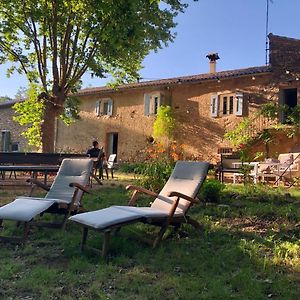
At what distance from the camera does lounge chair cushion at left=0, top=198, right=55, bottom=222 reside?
13.8ft

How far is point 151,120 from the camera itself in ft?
63.5

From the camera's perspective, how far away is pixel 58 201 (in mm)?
4848

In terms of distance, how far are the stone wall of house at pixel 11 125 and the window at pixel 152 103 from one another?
10.3 m

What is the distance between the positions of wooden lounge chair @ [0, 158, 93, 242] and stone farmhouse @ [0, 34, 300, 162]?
11.8 metres

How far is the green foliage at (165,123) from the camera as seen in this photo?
1828cm

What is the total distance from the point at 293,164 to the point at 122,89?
12.1 m

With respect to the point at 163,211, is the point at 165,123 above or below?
above

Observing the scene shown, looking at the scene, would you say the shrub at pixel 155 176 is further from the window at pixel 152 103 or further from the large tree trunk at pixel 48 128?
the window at pixel 152 103

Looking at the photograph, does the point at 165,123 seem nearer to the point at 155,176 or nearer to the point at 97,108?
the point at 97,108

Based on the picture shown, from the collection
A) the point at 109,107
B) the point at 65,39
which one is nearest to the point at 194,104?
the point at 109,107

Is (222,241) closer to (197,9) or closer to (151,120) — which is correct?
(197,9)

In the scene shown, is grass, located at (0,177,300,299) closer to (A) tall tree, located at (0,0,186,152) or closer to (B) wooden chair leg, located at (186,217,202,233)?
(B) wooden chair leg, located at (186,217,202,233)

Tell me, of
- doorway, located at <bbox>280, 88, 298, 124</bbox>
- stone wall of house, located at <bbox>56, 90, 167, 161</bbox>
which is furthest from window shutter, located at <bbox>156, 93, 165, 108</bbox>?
doorway, located at <bbox>280, 88, 298, 124</bbox>

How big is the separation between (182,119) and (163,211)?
565 inches
